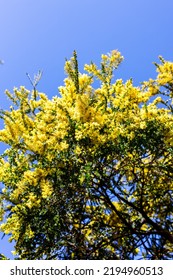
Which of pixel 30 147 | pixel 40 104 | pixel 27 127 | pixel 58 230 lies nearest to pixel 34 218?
pixel 58 230

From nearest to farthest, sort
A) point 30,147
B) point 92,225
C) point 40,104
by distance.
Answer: point 30,147
point 92,225
point 40,104

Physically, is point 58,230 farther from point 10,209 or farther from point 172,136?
point 172,136

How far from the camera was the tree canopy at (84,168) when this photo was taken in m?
6.38

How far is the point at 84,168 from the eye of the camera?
6207mm

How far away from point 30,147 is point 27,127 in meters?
1.17

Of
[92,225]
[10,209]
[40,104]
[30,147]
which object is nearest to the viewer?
[30,147]

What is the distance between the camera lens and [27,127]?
7.45 meters

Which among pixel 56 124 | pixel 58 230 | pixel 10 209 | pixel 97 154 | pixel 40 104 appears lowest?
pixel 58 230

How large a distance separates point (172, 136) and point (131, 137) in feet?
2.24

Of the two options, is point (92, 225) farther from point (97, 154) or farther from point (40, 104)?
point (40, 104)

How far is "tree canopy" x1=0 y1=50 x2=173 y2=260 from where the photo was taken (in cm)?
638

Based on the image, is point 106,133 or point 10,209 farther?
point 10,209

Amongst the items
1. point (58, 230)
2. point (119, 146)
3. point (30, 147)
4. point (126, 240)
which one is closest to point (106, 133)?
point (119, 146)

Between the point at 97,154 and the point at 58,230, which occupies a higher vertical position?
the point at 97,154
